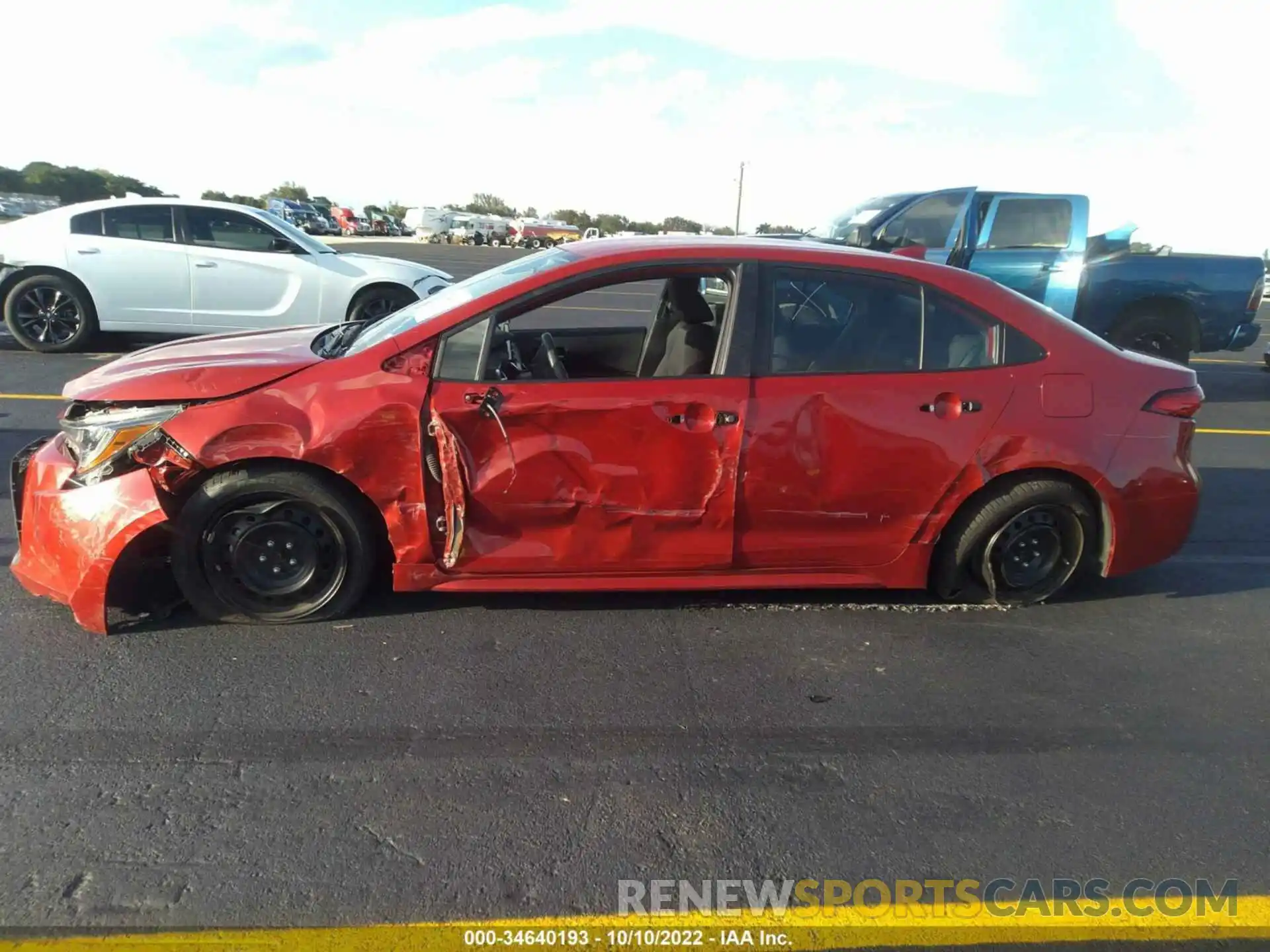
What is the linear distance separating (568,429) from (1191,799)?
247 centimetres

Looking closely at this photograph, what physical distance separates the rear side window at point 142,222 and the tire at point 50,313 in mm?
705

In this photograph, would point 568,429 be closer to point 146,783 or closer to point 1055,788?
point 146,783

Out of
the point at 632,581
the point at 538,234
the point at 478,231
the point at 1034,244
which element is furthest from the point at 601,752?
the point at 538,234

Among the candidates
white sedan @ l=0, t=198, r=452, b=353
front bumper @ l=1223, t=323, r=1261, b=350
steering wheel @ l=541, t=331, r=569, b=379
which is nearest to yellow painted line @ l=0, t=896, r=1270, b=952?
steering wheel @ l=541, t=331, r=569, b=379

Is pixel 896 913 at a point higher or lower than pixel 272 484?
lower

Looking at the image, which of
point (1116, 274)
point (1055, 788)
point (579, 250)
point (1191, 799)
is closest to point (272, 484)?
point (579, 250)

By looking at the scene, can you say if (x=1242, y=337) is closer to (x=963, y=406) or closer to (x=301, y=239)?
(x=963, y=406)

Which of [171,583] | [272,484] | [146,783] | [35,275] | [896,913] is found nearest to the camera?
[896,913]

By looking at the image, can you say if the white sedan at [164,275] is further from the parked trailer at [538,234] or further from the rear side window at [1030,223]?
the parked trailer at [538,234]

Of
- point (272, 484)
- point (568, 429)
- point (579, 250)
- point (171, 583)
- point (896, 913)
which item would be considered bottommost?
point (896, 913)

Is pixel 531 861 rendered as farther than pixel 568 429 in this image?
No

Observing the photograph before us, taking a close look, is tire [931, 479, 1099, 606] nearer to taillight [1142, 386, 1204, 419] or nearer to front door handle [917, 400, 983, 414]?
front door handle [917, 400, 983, 414]

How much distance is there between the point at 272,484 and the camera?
364 cm

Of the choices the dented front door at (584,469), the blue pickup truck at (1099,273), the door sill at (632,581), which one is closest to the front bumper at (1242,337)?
the blue pickup truck at (1099,273)
